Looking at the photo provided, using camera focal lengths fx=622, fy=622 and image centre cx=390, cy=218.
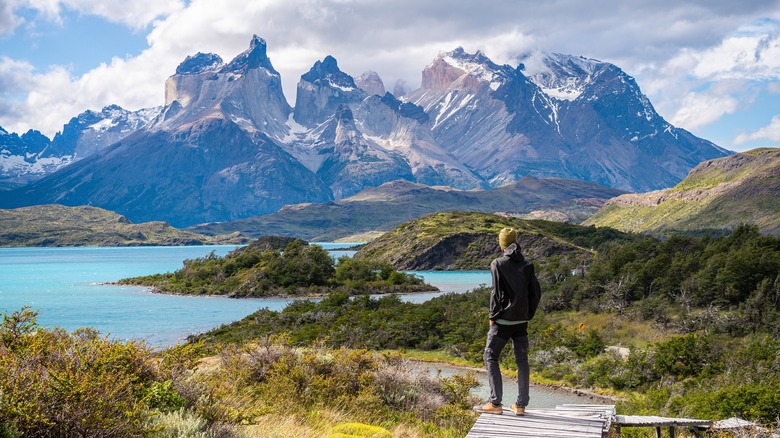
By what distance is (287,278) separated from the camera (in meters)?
92.5

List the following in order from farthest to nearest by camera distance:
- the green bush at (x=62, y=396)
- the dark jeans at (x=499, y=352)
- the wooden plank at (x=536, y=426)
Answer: the dark jeans at (x=499, y=352) → the wooden plank at (x=536, y=426) → the green bush at (x=62, y=396)

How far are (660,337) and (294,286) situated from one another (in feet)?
197

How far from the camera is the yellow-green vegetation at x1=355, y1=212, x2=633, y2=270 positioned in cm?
13475

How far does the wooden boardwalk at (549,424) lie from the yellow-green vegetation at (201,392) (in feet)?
6.40

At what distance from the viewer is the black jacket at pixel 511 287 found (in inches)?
Result: 422

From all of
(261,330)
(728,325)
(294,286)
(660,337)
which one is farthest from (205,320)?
(728,325)

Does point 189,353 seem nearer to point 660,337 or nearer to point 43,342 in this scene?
point 43,342

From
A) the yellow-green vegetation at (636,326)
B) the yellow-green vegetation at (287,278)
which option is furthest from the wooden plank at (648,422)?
the yellow-green vegetation at (287,278)

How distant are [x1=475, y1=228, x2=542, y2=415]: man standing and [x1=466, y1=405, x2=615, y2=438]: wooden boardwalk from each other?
44 centimetres

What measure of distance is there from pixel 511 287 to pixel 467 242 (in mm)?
137784

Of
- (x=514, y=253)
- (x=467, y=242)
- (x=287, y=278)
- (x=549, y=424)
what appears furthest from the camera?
(x=467, y=242)

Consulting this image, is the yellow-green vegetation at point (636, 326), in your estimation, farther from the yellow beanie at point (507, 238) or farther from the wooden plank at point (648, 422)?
the yellow beanie at point (507, 238)

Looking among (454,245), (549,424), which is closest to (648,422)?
(549,424)

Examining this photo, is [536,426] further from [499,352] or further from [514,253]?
[514,253]
